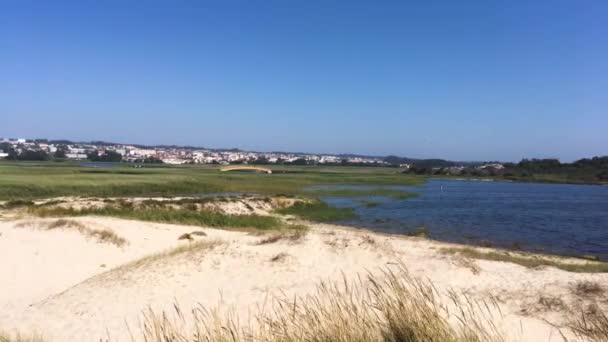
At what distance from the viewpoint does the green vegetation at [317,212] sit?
1524 inches

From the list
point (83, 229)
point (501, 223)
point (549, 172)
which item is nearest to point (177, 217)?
point (83, 229)

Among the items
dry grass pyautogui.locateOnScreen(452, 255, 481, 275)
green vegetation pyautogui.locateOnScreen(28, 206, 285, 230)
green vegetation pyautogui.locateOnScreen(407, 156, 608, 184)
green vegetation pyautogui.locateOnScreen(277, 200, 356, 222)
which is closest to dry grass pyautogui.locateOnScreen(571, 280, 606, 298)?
dry grass pyautogui.locateOnScreen(452, 255, 481, 275)

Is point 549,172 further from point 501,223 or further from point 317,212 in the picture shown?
point 317,212

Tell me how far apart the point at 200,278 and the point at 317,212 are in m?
28.1

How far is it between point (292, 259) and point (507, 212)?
3656cm

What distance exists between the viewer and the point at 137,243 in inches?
812

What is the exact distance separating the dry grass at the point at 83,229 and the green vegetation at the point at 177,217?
26.5ft

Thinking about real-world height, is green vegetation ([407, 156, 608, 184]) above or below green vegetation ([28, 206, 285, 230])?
above

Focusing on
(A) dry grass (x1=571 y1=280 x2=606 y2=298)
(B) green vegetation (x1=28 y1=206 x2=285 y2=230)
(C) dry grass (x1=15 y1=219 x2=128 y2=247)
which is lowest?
(B) green vegetation (x1=28 y1=206 x2=285 y2=230)

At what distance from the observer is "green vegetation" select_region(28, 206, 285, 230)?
30.0 metres

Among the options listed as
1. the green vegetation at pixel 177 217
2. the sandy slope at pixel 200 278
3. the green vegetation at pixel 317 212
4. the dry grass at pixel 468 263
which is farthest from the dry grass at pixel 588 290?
the green vegetation at pixel 317 212

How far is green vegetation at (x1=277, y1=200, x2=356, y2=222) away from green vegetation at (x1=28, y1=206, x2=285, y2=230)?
259 inches

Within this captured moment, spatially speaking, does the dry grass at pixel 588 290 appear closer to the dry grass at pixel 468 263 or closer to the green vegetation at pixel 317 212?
the dry grass at pixel 468 263

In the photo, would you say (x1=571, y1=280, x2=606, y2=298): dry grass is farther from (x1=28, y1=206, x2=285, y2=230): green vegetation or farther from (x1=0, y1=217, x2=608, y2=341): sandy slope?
(x1=28, y1=206, x2=285, y2=230): green vegetation
